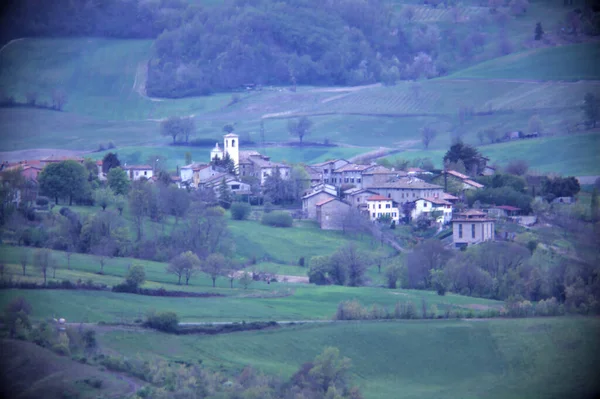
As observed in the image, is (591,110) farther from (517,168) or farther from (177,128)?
(177,128)

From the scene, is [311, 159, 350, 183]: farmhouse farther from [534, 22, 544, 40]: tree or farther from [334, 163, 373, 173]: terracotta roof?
[534, 22, 544, 40]: tree

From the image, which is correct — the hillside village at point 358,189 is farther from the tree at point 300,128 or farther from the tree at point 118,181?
the tree at point 300,128

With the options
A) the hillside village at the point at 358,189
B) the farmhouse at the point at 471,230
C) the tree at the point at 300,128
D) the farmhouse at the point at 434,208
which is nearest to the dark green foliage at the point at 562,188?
the hillside village at the point at 358,189

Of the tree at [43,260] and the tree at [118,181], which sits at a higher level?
the tree at [118,181]

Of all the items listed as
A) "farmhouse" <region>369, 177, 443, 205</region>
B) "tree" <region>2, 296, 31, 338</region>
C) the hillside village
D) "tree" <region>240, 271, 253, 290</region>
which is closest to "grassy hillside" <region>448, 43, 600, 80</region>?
the hillside village

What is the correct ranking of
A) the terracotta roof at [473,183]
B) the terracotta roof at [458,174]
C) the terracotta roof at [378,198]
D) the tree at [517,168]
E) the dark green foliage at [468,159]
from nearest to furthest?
the terracotta roof at [378,198]
the terracotta roof at [473,183]
the terracotta roof at [458,174]
the tree at [517,168]
the dark green foliage at [468,159]

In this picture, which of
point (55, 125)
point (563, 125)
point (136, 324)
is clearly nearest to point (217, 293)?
point (136, 324)
